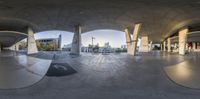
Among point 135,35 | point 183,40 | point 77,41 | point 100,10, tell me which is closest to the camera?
point 100,10

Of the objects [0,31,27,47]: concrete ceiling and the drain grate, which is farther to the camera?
[0,31,27,47]: concrete ceiling

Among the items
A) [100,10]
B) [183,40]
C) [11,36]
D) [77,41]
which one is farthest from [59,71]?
[11,36]

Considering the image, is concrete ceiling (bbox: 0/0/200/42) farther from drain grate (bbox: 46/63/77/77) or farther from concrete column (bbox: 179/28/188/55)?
concrete column (bbox: 179/28/188/55)

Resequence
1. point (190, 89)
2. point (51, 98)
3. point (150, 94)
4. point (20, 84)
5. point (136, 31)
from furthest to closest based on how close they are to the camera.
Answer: point (136, 31) < point (20, 84) < point (190, 89) < point (150, 94) < point (51, 98)

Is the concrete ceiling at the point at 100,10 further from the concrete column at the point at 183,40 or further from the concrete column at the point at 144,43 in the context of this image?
the concrete column at the point at 144,43

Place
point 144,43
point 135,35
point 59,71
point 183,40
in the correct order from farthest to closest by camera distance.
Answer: point 144,43, point 183,40, point 135,35, point 59,71

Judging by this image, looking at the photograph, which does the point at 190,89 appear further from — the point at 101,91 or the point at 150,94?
the point at 101,91

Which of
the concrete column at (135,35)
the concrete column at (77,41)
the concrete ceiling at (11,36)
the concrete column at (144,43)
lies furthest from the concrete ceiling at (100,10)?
the concrete column at (144,43)

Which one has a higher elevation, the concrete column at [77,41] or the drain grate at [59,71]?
the concrete column at [77,41]

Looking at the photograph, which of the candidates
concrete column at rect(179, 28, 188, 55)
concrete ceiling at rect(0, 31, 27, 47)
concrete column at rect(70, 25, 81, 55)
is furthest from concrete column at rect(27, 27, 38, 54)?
concrete column at rect(179, 28, 188, 55)

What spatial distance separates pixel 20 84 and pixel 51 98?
3098 millimetres

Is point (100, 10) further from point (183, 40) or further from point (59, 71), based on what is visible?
point (183, 40)

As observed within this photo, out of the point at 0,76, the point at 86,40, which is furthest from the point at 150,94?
the point at 86,40

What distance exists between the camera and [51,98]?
24.6 ft
